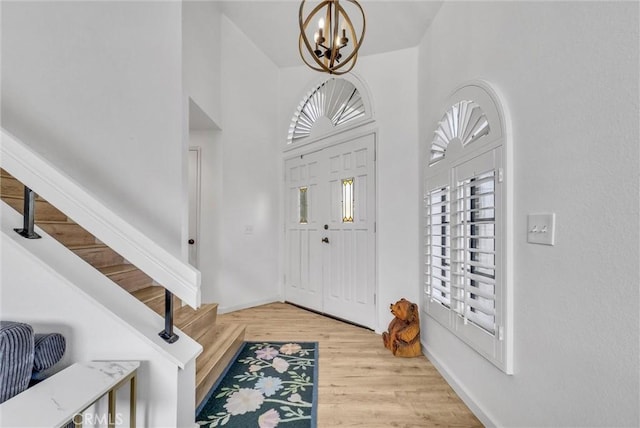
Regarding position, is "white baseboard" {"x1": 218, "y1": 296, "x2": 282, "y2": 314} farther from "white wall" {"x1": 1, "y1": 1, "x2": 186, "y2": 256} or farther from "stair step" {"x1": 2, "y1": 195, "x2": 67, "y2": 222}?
"stair step" {"x1": 2, "y1": 195, "x2": 67, "y2": 222}

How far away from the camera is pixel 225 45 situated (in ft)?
12.2

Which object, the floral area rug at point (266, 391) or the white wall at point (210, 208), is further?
the white wall at point (210, 208)

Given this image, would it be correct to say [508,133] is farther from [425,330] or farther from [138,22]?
[138,22]

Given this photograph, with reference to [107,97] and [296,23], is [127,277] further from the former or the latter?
[296,23]

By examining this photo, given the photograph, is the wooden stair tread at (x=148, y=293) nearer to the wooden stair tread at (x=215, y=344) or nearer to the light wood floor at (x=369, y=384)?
the wooden stair tread at (x=215, y=344)

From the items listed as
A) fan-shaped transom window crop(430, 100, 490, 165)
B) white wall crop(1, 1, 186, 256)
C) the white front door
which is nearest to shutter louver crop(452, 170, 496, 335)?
fan-shaped transom window crop(430, 100, 490, 165)

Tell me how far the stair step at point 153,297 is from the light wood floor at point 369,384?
3.16 feet

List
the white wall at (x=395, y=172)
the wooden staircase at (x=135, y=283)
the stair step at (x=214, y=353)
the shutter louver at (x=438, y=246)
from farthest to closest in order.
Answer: the white wall at (x=395, y=172)
the shutter louver at (x=438, y=246)
the wooden staircase at (x=135, y=283)
the stair step at (x=214, y=353)

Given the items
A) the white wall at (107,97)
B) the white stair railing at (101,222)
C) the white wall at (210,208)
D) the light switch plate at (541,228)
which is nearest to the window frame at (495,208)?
the light switch plate at (541,228)

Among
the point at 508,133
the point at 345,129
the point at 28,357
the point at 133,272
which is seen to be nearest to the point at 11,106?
the point at 133,272

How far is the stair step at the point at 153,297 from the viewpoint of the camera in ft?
6.97

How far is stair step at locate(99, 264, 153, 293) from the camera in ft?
7.26

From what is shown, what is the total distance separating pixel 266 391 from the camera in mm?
2061

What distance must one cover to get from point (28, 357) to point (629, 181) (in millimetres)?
1928
